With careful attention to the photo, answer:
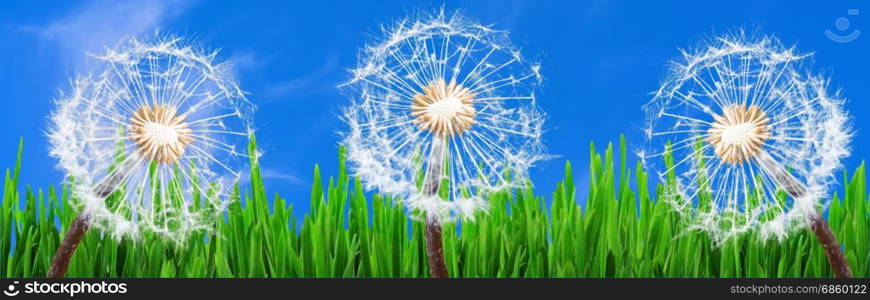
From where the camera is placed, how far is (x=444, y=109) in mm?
3160

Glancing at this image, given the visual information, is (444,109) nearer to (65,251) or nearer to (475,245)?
(475,245)

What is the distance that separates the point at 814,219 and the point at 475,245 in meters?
1.27

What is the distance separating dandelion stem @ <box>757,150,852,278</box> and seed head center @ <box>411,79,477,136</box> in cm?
108

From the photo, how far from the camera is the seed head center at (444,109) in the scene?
3.17 metres

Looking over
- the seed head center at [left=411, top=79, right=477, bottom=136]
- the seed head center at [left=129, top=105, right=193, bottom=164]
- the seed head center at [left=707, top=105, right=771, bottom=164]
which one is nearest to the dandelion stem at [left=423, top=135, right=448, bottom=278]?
the seed head center at [left=411, top=79, right=477, bottom=136]

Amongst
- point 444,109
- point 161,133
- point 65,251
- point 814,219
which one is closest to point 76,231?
point 65,251

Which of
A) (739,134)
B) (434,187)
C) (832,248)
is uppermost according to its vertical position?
(739,134)

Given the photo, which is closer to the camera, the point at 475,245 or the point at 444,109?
the point at 444,109

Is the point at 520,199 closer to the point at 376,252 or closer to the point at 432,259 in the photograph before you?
the point at 376,252

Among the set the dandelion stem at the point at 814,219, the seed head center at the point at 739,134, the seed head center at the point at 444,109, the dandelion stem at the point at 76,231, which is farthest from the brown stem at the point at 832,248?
the dandelion stem at the point at 76,231

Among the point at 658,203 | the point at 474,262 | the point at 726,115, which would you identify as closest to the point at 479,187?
the point at 474,262

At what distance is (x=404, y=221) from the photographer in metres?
4.07

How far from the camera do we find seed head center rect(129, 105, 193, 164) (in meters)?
3.42

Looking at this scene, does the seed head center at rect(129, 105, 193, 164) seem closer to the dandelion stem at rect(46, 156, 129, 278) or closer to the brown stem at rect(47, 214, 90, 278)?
the dandelion stem at rect(46, 156, 129, 278)
